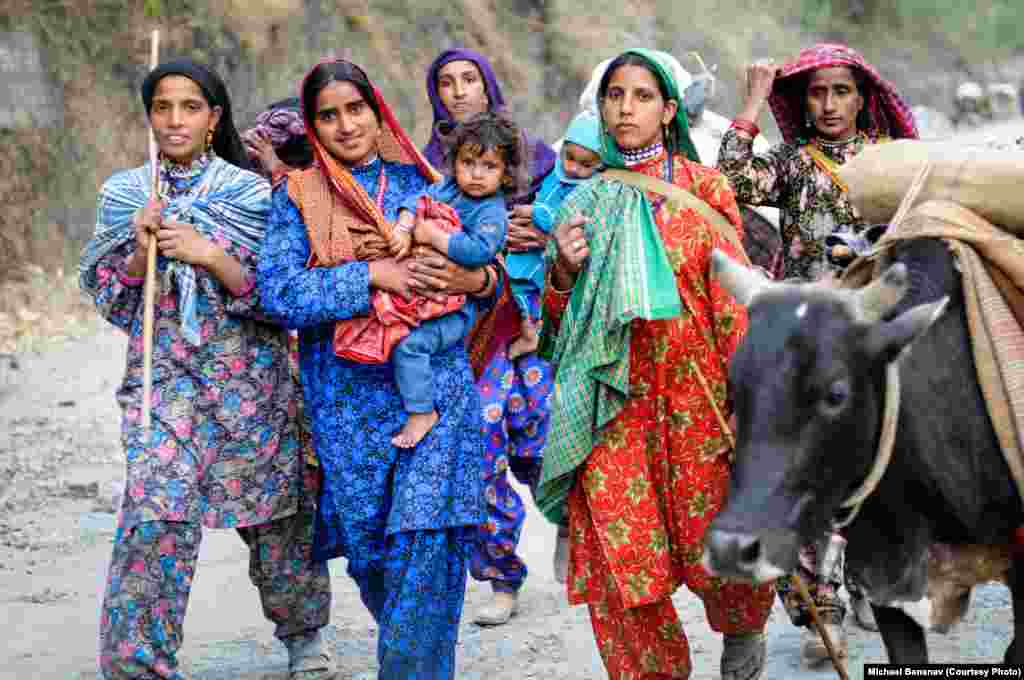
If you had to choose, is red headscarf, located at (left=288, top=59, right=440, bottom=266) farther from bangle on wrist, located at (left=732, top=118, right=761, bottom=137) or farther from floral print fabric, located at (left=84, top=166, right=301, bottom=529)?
bangle on wrist, located at (left=732, top=118, right=761, bottom=137)

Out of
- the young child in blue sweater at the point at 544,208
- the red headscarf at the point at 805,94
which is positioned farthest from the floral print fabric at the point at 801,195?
the young child in blue sweater at the point at 544,208

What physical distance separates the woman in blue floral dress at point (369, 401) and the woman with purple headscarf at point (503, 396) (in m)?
0.79

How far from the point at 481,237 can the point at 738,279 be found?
4.12 ft

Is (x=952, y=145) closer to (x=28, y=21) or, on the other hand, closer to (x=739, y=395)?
(x=739, y=395)

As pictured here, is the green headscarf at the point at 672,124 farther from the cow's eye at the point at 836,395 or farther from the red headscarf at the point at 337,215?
the cow's eye at the point at 836,395

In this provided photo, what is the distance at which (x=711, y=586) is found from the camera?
439 cm

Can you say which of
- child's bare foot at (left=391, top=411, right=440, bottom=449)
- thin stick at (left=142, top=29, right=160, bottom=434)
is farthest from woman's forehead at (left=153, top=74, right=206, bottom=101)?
child's bare foot at (left=391, top=411, right=440, bottom=449)

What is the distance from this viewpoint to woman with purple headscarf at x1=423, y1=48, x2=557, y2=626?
5.54 m

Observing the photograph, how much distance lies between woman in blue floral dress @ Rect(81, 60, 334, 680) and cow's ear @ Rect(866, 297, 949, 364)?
230cm

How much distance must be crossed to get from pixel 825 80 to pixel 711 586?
75.9 inches

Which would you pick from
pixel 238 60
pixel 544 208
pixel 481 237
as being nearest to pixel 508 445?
pixel 544 208

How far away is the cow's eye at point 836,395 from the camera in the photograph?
3.26 metres

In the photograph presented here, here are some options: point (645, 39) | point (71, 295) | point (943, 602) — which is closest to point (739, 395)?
point (943, 602)

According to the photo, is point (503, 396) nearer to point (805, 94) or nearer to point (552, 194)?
point (552, 194)
